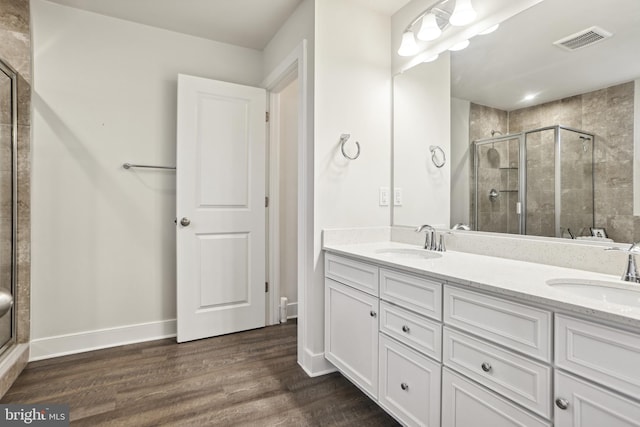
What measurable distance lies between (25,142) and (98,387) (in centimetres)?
164

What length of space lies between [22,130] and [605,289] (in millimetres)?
3195

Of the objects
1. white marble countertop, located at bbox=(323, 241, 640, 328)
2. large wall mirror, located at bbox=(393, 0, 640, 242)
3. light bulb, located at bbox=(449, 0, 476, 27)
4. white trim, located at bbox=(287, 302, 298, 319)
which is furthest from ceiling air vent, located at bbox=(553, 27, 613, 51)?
white trim, located at bbox=(287, 302, 298, 319)

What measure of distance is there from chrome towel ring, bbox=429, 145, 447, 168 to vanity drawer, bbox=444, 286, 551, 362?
1.04 metres

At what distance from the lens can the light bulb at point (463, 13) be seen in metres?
1.64

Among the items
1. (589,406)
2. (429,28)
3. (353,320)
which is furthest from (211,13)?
(589,406)

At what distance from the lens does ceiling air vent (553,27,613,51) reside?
4.14 ft

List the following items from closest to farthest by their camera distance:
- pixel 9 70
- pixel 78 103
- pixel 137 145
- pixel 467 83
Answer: pixel 467 83 < pixel 9 70 < pixel 78 103 < pixel 137 145

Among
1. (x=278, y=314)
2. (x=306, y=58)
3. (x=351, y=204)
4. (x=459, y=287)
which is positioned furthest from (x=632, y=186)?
(x=278, y=314)

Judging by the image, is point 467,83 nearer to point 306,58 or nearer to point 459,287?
point 306,58

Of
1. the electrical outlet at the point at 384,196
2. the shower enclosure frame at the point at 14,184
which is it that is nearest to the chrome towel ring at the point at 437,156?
the electrical outlet at the point at 384,196

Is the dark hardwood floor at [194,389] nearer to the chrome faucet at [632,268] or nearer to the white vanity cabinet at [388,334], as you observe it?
Answer: the white vanity cabinet at [388,334]

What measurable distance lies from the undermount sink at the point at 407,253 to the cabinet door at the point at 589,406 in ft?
Result: 3.08

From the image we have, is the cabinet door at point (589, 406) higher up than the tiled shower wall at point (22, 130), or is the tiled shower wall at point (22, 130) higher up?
the tiled shower wall at point (22, 130)

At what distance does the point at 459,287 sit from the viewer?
1.16 m
